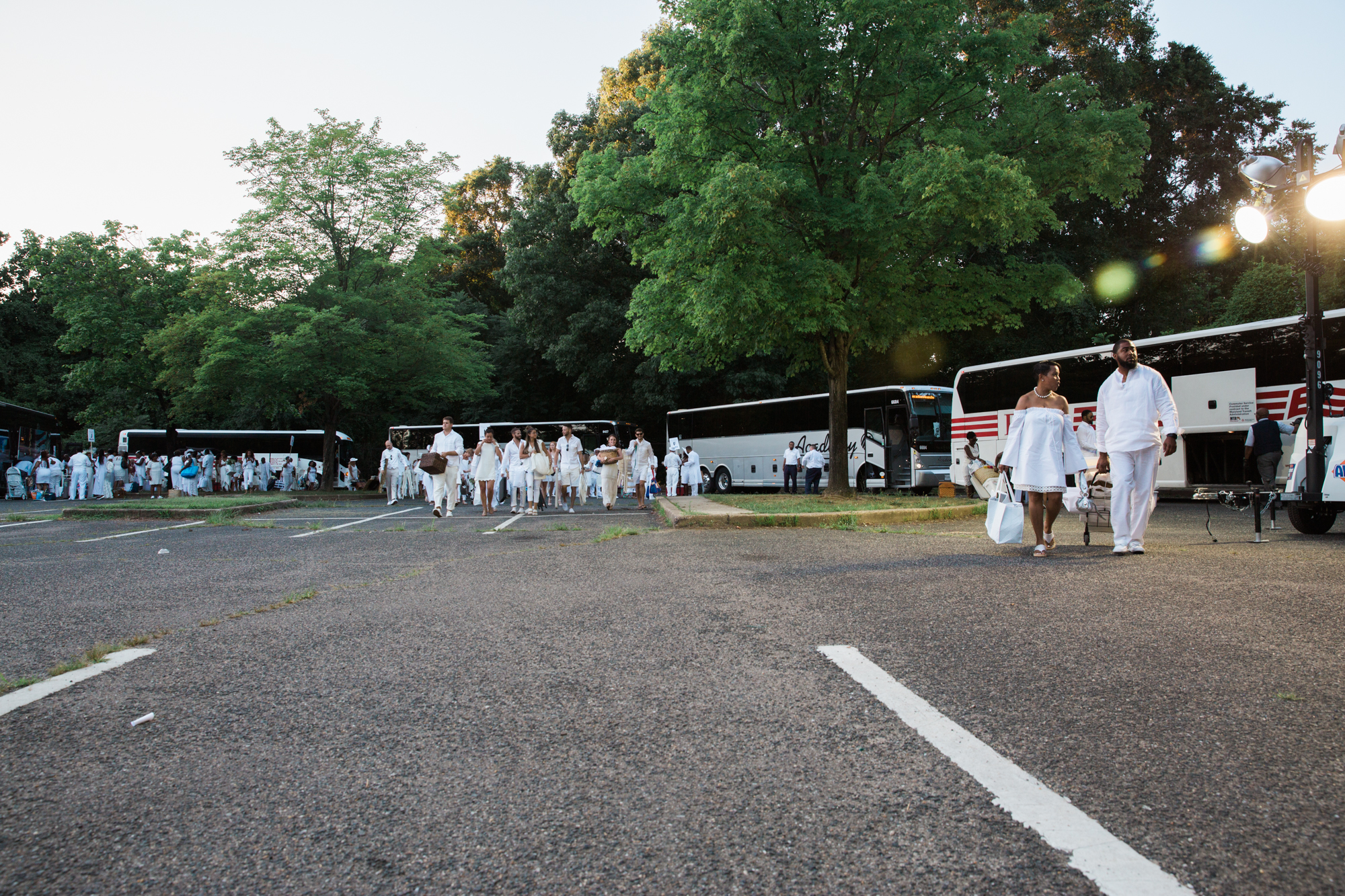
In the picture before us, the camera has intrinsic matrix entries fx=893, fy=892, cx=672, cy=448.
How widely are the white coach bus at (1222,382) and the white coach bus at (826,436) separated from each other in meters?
5.73

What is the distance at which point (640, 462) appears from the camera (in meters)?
20.8

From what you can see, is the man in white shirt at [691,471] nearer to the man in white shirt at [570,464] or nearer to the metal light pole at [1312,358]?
the man in white shirt at [570,464]

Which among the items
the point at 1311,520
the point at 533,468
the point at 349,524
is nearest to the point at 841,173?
the point at 533,468

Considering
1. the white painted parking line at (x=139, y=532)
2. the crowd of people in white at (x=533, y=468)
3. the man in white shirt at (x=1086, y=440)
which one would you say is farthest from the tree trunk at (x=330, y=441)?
the man in white shirt at (x=1086, y=440)

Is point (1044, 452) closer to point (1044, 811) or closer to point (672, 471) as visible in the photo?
point (1044, 811)

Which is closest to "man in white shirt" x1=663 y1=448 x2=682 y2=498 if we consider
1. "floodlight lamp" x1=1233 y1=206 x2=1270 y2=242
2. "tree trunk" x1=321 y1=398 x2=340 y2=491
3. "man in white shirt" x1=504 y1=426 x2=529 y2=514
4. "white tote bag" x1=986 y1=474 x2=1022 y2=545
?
"man in white shirt" x1=504 y1=426 x2=529 y2=514

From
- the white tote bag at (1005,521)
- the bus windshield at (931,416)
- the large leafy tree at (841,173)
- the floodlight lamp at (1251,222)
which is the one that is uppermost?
the large leafy tree at (841,173)

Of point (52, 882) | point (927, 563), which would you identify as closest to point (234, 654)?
point (52, 882)

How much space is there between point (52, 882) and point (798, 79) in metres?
17.0

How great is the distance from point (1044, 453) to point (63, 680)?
7872mm

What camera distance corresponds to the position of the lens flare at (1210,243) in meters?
30.8

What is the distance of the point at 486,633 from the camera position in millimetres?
5055

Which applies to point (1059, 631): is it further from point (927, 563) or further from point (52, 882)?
point (52, 882)

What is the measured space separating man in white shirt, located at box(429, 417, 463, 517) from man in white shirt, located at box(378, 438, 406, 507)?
321 inches
